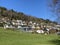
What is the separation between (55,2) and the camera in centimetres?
1469

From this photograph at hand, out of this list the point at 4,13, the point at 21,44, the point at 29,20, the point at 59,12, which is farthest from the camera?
the point at 29,20

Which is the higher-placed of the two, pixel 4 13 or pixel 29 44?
pixel 4 13

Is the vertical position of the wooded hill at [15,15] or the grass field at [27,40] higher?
the wooded hill at [15,15]

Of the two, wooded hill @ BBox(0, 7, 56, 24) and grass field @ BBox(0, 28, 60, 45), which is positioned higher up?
wooded hill @ BBox(0, 7, 56, 24)

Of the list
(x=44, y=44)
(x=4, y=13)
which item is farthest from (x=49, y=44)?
(x=4, y=13)

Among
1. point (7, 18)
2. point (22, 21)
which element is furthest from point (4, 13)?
point (22, 21)

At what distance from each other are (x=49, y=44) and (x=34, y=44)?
3.05ft

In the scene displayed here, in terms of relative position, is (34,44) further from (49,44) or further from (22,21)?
(22,21)

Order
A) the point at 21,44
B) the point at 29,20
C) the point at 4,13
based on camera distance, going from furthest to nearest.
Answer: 1. the point at 29,20
2. the point at 4,13
3. the point at 21,44

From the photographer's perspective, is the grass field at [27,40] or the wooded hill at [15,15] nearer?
the grass field at [27,40]

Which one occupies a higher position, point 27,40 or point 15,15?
point 15,15

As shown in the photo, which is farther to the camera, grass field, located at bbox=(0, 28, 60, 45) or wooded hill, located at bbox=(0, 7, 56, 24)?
wooded hill, located at bbox=(0, 7, 56, 24)

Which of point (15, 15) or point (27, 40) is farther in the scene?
point (15, 15)

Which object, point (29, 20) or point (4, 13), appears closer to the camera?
point (4, 13)
